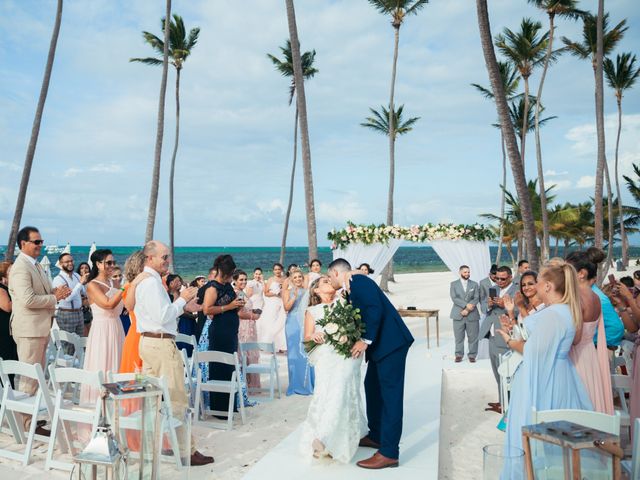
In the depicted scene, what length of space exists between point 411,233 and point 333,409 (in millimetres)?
8563

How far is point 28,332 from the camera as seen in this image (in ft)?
18.6

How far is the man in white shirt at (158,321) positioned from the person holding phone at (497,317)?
3.89 meters

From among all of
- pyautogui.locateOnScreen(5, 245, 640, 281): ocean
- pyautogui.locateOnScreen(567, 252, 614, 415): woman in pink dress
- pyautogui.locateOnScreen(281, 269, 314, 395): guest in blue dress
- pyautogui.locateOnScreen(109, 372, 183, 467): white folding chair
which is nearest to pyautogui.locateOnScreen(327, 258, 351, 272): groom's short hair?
pyautogui.locateOnScreen(109, 372, 183, 467): white folding chair

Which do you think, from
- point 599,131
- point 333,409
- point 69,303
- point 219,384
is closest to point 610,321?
point 333,409

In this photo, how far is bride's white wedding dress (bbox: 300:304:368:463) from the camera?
4645 millimetres

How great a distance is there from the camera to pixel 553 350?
389 cm

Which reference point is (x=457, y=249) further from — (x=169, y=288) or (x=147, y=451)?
(x=147, y=451)

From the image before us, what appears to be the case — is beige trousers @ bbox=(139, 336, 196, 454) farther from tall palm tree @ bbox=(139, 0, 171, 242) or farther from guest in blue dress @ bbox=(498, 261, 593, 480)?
tall palm tree @ bbox=(139, 0, 171, 242)

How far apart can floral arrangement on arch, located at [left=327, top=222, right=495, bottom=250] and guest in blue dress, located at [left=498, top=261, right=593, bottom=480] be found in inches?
340

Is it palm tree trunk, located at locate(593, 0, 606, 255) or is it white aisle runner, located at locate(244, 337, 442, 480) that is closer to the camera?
white aisle runner, located at locate(244, 337, 442, 480)

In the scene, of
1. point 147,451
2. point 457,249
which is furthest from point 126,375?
point 457,249

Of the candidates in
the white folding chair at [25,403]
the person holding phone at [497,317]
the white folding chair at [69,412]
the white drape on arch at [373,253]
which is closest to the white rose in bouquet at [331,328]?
the white folding chair at [69,412]

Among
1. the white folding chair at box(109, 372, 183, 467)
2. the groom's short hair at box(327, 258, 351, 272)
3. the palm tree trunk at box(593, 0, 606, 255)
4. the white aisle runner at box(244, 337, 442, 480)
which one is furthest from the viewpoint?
the palm tree trunk at box(593, 0, 606, 255)

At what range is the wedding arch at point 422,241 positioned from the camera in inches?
494
